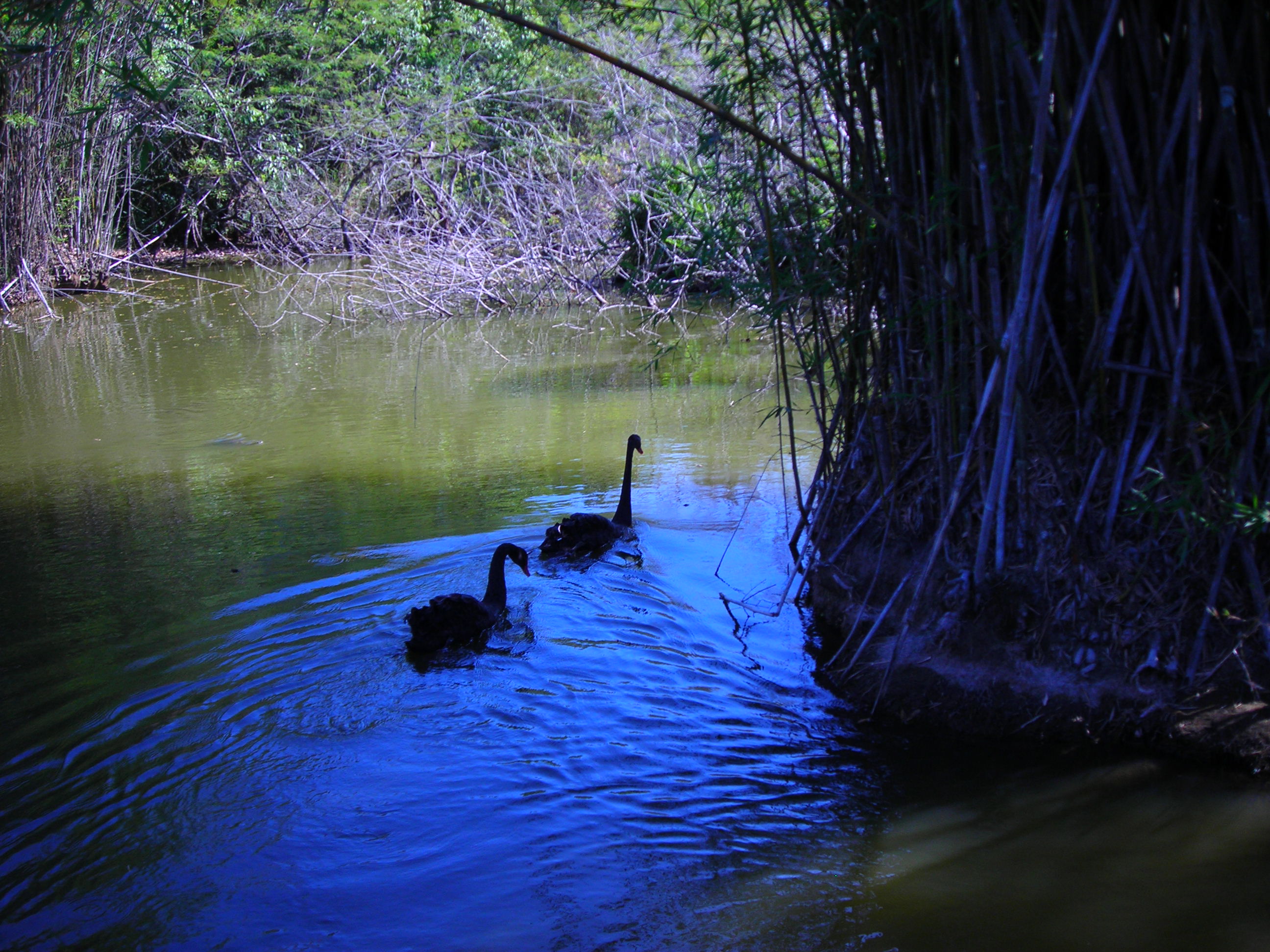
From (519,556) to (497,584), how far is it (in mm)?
271

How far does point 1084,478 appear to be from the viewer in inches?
162

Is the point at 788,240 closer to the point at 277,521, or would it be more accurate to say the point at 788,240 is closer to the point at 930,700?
the point at 930,700

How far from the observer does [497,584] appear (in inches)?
224

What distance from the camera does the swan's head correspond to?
231 inches

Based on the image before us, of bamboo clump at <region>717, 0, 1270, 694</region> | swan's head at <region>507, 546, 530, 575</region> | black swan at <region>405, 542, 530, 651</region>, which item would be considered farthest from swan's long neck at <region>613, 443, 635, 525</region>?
bamboo clump at <region>717, 0, 1270, 694</region>

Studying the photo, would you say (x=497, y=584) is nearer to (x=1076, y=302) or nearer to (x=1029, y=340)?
(x=1029, y=340)

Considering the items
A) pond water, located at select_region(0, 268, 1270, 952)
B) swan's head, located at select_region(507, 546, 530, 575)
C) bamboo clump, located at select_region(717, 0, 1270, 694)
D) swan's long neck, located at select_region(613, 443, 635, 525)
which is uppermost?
bamboo clump, located at select_region(717, 0, 1270, 694)

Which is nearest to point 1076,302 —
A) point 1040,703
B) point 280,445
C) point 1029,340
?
point 1029,340

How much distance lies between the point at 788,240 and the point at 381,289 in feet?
36.1

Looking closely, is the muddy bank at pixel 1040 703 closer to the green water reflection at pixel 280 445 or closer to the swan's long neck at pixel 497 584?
the swan's long neck at pixel 497 584

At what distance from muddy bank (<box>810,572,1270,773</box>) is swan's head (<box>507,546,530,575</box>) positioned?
196cm

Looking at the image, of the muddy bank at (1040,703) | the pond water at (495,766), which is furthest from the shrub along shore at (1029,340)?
the pond water at (495,766)

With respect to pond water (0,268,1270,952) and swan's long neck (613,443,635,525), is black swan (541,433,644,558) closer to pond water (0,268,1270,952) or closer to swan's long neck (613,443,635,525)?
pond water (0,268,1270,952)

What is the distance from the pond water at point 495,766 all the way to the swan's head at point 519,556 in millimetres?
184
